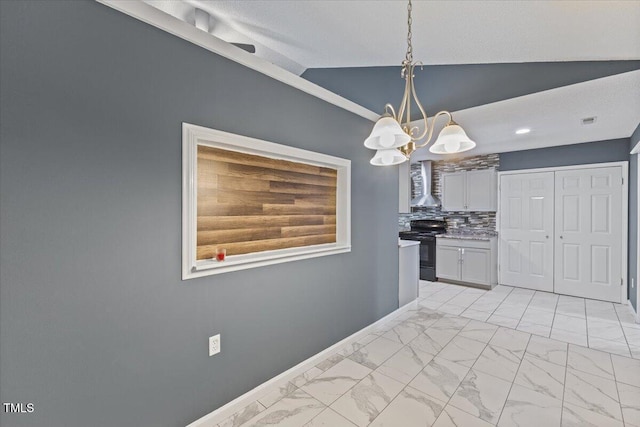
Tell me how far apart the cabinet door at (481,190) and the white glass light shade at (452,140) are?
161 inches

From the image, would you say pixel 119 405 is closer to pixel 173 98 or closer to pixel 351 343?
pixel 173 98

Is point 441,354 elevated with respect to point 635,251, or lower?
lower

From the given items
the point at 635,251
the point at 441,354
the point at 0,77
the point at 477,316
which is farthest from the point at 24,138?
the point at 635,251

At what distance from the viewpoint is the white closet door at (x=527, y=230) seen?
4.74 metres

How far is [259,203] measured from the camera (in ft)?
7.26

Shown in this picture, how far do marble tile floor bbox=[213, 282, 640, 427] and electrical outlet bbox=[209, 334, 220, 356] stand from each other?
0.46 m

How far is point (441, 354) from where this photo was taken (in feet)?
8.86

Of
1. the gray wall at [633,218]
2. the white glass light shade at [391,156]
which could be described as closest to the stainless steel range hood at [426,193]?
the gray wall at [633,218]

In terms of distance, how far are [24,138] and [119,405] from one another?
133cm

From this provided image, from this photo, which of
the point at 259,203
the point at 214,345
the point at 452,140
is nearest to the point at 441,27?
the point at 452,140

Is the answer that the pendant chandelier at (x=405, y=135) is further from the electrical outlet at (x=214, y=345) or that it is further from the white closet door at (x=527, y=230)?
the white closet door at (x=527, y=230)

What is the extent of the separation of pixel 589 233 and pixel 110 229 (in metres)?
6.00

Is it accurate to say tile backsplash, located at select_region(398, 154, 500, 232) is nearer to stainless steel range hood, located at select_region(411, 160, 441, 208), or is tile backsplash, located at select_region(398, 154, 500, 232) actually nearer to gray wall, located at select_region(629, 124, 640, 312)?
stainless steel range hood, located at select_region(411, 160, 441, 208)

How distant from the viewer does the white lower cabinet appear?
16.0 feet
